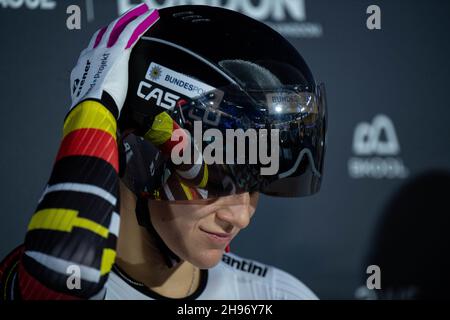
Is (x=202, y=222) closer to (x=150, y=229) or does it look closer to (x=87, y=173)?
(x=150, y=229)

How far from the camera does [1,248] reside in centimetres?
140

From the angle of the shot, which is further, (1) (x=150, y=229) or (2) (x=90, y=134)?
(1) (x=150, y=229)

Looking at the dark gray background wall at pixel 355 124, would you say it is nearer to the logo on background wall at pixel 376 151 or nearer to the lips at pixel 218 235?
the logo on background wall at pixel 376 151

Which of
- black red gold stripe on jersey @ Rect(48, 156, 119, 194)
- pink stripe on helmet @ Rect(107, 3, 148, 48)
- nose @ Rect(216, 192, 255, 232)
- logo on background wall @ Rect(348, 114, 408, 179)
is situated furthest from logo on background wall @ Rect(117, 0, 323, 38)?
black red gold stripe on jersey @ Rect(48, 156, 119, 194)

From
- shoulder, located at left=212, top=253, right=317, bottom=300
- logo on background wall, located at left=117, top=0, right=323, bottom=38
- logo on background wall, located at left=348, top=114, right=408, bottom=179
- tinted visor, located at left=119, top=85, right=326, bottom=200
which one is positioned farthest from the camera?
logo on background wall, located at left=348, top=114, right=408, bottom=179

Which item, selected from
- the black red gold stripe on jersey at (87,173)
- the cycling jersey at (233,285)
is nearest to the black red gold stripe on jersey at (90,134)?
the black red gold stripe on jersey at (87,173)

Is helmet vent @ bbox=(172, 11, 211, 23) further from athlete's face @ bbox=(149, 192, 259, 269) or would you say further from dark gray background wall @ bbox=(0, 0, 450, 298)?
dark gray background wall @ bbox=(0, 0, 450, 298)

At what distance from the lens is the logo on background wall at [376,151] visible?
4.99ft

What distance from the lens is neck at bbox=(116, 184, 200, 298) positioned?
100cm

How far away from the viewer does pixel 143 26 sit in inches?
34.7

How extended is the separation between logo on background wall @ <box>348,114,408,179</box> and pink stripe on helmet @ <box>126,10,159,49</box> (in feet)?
2.68

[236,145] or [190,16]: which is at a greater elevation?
[190,16]

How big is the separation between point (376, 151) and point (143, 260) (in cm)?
82

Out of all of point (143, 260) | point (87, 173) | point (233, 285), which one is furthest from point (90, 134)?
point (233, 285)
